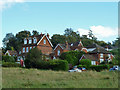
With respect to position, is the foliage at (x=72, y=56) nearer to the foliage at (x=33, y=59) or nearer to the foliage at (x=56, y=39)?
the foliage at (x=33, y=59)

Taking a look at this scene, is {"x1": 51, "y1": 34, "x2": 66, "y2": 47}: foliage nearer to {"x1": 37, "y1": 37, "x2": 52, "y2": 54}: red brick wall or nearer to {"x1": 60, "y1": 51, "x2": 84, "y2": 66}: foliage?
{"x1": 37, "y1": 37, "x2": 52, "y2": 54}: red brick wall

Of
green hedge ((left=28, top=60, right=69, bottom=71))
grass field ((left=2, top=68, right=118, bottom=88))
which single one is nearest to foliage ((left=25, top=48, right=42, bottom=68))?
green hedge ((left=28, top=60, right=69, bottom=71))

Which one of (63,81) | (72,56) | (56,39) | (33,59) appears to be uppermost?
(56,39)

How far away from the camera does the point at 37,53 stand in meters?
46.8

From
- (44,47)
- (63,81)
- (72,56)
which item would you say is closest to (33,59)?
(72,56)

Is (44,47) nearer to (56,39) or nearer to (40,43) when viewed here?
(40,43)

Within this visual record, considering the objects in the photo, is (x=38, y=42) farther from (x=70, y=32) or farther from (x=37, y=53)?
(x=70, y=32)

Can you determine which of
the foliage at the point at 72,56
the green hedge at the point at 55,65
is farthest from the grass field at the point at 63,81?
the foliage at the point at 72,56

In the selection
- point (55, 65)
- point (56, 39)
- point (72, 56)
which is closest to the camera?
point (55, 65)

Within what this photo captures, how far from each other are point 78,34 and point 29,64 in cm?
7776

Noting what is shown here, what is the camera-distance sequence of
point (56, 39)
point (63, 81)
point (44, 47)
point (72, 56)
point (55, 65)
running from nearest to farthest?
point (63, 81)
point (55, 65)
point (72, 56)
point (44, 47)
point (56, 39)

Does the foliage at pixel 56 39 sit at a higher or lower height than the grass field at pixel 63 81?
higher

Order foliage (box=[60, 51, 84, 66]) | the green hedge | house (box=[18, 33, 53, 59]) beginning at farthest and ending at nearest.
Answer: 1. house (box=[18, 33, 53, 59])
2. foliage (box=[60, 51, 84, 66])
3. the green hedge

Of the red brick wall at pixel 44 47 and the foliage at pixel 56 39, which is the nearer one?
the red brick wall at pixel 44 47
